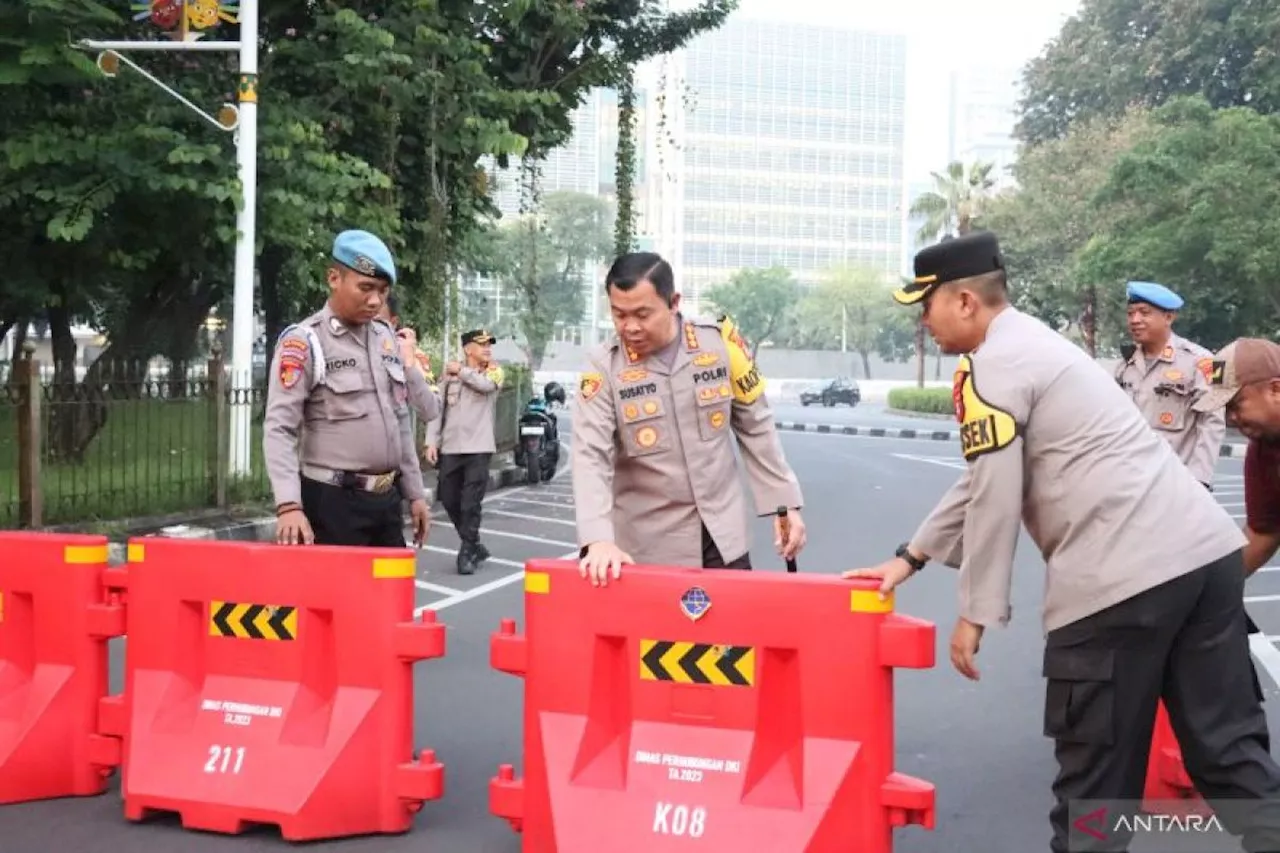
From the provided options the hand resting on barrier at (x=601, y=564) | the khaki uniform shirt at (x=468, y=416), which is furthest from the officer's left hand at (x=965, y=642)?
the khaki uniform shirt at (x=468, y=416)

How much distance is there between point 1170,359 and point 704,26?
57.4 ft

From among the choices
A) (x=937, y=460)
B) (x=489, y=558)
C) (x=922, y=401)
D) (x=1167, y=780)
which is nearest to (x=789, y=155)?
(x=922, y=401)

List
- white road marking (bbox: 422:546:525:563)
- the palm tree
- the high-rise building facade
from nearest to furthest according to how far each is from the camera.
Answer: white road marking (bbox: 422:546:525:563)
the palm tree
the high-rise building facade

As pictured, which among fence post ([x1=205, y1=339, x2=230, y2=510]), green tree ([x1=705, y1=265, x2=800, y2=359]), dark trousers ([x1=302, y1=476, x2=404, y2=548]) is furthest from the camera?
green tree ([x1=705, y1=265, x2=800, y2=359])

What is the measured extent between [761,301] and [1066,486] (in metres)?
89.3

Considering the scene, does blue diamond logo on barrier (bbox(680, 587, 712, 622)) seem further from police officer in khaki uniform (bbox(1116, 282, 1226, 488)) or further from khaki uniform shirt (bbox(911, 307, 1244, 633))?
police officer in khaki uniform (bbox(1116, 282, 1226, 488))

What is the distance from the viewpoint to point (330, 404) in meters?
5.26

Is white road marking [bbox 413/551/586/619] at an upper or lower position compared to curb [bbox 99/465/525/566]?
lower

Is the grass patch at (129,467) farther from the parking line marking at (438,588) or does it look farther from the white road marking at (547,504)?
the white road marking at (547,504)

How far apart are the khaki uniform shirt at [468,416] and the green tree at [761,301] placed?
81.0m

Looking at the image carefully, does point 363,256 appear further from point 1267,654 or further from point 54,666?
point 1267,654

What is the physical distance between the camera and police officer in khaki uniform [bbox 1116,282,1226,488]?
634 centimetres

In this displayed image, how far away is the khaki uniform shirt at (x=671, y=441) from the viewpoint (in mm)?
4492

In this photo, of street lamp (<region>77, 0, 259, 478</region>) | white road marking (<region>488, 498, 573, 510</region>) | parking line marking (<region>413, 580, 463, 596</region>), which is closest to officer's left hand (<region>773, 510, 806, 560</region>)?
parking line marking (<region>413, 580, 463, 596</region>)
